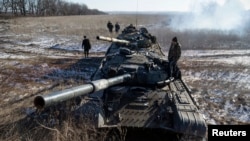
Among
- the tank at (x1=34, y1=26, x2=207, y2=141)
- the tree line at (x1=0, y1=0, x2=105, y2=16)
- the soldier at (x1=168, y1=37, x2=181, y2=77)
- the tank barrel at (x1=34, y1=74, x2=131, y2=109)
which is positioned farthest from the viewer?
the tree line at (x1=0, y1=0, x2=105, y2=16)

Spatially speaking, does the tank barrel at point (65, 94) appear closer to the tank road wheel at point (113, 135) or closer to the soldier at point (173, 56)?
the tank road wheel at point (113, 135)

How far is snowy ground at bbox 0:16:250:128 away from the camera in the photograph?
43.6 ft

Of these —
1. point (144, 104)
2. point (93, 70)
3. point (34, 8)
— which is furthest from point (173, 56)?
point (34, 8)

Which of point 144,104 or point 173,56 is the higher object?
point 173,56

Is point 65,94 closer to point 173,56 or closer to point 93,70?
point 173,56

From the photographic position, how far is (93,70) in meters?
19.5

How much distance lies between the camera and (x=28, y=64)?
20844mm

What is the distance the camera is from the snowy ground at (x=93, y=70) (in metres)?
13.3

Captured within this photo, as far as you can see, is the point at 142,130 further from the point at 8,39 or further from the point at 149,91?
the point at 8,39

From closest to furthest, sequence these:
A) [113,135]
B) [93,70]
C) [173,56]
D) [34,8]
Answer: [113,135]
[173,56]
[93,70]
[34,8]

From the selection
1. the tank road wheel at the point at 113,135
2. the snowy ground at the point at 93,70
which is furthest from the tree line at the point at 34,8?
the tank road wheel at the point at 113,135

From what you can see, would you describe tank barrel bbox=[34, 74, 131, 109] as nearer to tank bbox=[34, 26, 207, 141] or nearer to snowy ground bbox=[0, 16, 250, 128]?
tank bbox=[34, 26, 207, 141]

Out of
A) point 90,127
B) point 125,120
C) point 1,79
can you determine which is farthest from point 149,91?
point 1,79

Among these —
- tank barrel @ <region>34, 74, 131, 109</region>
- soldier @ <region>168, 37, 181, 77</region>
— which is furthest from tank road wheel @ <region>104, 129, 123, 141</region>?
soldier @ <region>168, 37, 181, 77</region>
